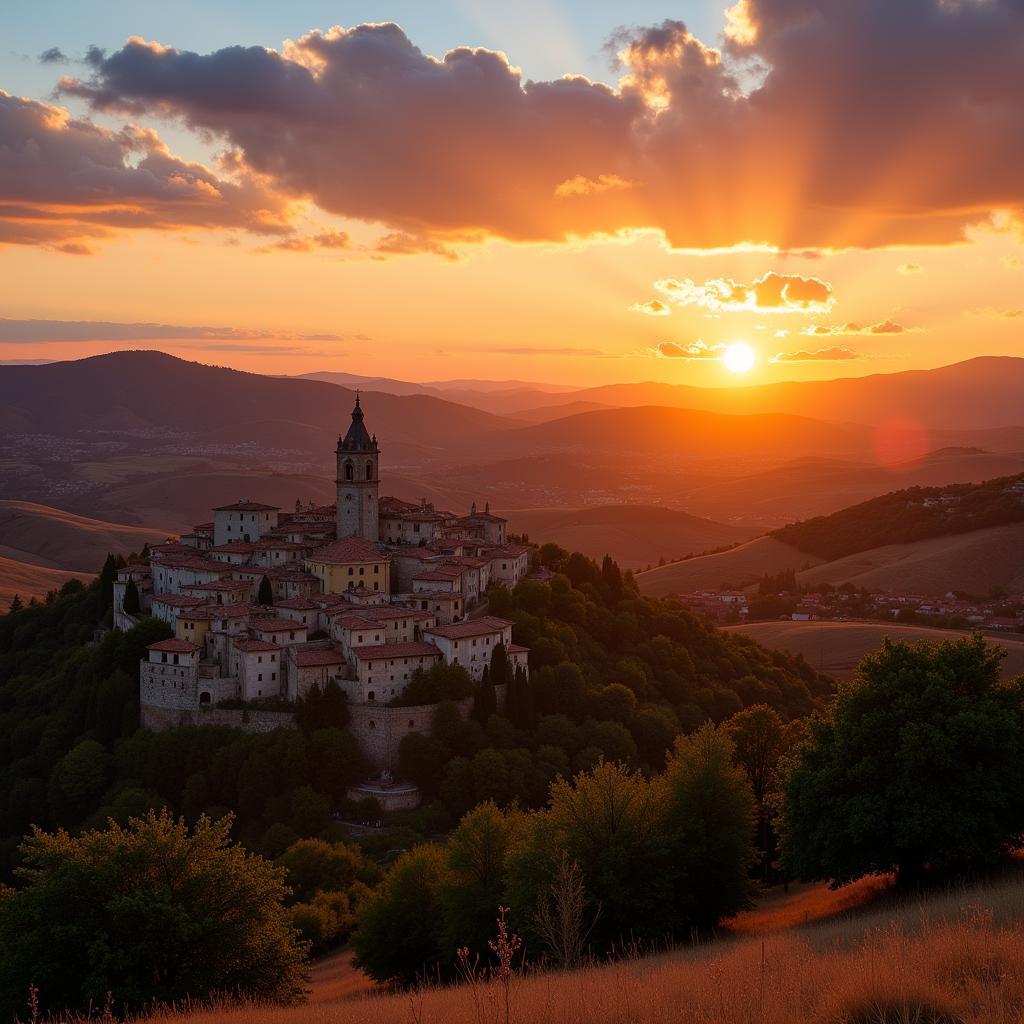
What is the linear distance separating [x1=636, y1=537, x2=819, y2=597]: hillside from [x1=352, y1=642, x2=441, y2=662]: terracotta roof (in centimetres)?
8719

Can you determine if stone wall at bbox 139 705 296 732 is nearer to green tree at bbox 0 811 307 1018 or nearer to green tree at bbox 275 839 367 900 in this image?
green tree at bbox 275 839 367 900

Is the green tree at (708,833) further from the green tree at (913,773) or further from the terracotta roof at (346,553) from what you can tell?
the terracotta roof at (346,553)

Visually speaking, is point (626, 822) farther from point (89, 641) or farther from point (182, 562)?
point (89, 641)

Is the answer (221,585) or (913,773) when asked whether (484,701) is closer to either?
(221,585)

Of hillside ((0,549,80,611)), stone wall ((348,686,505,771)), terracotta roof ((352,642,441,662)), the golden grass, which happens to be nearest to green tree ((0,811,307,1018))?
the golden grass

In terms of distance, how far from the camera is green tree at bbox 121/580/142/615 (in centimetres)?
7650

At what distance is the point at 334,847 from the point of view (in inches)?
2018

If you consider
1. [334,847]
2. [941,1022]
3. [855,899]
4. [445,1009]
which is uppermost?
[941,1022]

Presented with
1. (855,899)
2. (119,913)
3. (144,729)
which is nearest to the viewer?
(119,913)

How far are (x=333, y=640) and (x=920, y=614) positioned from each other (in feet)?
264

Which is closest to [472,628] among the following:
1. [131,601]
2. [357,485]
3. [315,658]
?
[315,658]

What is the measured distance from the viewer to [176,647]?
62.8 m

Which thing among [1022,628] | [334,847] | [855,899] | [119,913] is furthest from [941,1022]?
[1022,628]

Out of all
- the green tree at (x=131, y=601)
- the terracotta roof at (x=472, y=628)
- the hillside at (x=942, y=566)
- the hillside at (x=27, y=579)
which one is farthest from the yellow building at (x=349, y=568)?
the hillside at (x=27, y=579)
